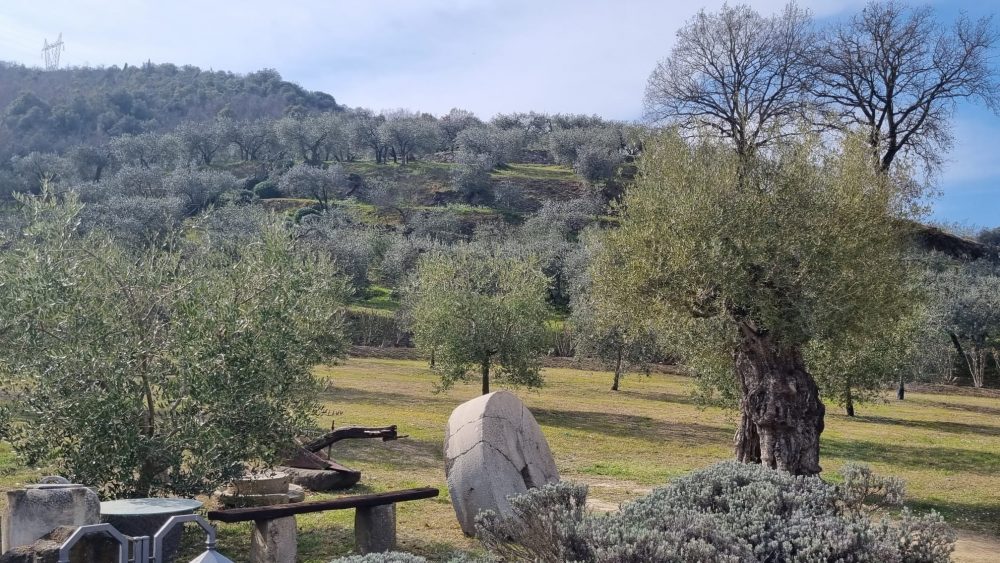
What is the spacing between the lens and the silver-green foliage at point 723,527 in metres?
6.74

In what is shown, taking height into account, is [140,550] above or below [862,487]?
below

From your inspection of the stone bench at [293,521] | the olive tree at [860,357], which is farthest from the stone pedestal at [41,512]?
the olive tree at [860,357]

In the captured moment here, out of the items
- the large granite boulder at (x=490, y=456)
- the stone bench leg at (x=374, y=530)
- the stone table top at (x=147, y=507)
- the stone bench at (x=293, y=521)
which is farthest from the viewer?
the large granite boulder at (x=490, y=456)

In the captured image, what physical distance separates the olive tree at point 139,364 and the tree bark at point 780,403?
31.4 feet

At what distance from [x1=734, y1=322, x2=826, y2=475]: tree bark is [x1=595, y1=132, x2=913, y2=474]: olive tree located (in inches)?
0.9

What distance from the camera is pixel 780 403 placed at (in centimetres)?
1658

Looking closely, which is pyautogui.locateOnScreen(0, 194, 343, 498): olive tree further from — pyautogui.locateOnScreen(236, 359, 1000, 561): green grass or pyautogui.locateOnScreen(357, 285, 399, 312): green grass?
pyautogui.locateOnScreen(357, 285, 399, 312): green grass

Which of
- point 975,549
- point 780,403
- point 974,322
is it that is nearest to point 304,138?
point 974,322

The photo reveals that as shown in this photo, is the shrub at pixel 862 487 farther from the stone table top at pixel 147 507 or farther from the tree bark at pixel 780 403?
the tree bark at pixel 780 403

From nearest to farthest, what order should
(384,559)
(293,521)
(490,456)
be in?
(384,559)
(293,521)
(490,456)

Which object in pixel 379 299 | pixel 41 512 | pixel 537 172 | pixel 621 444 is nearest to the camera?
pixel 41 512

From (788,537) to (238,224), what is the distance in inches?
3127

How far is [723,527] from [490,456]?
19.2 ft

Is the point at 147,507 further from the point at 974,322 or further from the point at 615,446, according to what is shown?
the point at 974,322
